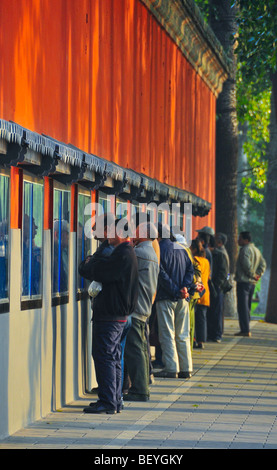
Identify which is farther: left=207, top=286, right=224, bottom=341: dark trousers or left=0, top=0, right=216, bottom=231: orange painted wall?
left=207, top=286, right=224, bottom=341: dark trousers

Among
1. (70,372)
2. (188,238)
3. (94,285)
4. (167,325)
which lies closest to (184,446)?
(94,285)

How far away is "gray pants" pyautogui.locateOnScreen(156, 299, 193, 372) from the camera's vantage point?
583 inches

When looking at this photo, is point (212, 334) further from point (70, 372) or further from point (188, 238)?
point (70, 372)

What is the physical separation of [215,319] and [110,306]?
33.2ft

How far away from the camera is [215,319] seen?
2133 cm

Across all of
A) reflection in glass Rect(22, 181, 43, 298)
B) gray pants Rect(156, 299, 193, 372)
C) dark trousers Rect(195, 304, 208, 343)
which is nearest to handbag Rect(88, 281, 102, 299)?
reflection in glass Rect(22, 181, 43, 298)

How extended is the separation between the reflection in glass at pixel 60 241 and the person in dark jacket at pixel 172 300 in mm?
2364

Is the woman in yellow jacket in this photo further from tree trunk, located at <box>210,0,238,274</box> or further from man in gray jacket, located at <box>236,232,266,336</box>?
tree trunk, located at <box>210,0,238,274</box>

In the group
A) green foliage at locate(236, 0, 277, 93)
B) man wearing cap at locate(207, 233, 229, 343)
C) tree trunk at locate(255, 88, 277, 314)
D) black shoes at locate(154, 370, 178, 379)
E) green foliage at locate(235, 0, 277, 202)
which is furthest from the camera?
tree trunk at locate(255, 88, 277, 314)

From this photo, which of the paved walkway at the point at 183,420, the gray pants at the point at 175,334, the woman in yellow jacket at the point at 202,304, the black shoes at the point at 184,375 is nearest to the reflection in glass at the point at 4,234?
the paved walkway at the point at 183,420

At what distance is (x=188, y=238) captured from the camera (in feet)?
77.7

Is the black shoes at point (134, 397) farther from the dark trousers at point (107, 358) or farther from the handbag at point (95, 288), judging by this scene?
the handbag at point (95, 288)

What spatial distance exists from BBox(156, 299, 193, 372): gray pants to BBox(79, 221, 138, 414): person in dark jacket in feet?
10.8

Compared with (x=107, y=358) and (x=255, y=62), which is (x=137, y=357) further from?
(x=255, y=62)
